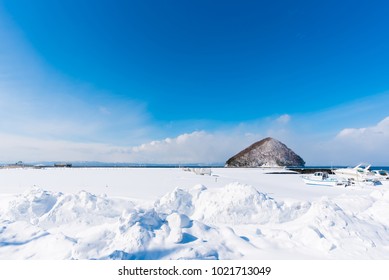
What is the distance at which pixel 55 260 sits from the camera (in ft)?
18.0

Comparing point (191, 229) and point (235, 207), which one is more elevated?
point (235, 207)

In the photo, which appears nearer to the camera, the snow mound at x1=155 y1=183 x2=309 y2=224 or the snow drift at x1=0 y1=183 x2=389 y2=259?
the snow drift at x1=0 y1=183 x2=389 y2=259

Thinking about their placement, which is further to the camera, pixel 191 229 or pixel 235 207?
pixel 235 207

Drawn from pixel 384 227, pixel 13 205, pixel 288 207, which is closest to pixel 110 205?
pixel 13 205

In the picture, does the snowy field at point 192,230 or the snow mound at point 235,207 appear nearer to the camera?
the snowy field at point 192,230

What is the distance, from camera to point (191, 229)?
734 cm

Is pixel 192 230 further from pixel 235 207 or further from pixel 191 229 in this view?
pixel 235 207

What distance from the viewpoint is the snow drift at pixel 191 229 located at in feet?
19.8

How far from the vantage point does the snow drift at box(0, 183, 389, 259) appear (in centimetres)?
604

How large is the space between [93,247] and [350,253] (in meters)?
7.13

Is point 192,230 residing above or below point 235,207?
below

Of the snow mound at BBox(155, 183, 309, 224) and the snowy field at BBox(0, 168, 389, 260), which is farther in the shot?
the snow mound at BBox(155, 183, 309, 224)

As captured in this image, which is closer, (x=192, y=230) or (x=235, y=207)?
(x=192, y=230)

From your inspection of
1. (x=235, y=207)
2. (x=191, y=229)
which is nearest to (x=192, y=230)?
(x=191, y=229)
